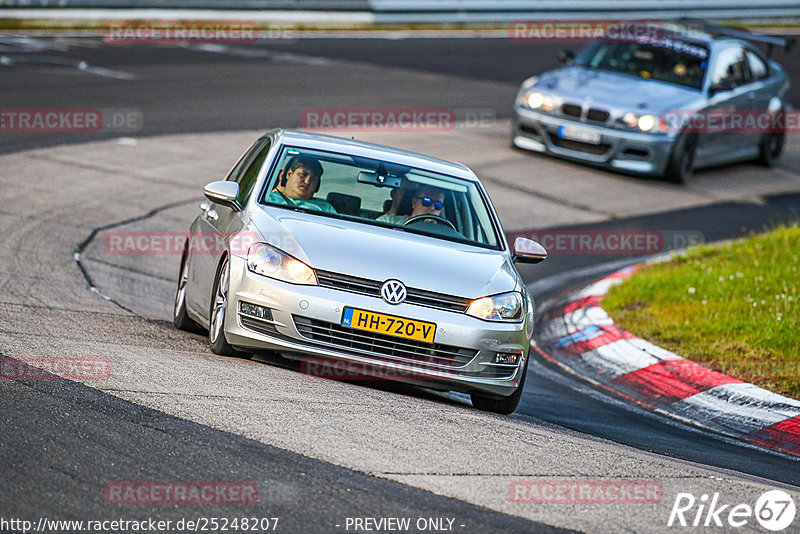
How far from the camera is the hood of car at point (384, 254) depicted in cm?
708

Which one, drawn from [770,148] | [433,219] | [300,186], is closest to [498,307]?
[433,219]

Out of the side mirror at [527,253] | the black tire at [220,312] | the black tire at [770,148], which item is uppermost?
the side mirror at [527,253]

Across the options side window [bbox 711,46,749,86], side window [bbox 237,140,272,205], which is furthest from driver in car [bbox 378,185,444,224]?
side window [bbox 711,46,749,86]

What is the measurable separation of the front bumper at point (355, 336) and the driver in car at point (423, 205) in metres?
1.09

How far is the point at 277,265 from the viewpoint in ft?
23.4

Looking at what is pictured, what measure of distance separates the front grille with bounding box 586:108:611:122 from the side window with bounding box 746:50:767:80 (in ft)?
11.1

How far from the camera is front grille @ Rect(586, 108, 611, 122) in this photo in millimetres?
16511

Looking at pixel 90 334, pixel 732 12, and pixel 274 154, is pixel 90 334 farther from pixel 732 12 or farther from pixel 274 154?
pixel 732 12

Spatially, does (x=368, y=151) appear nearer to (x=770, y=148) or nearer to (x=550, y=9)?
(x=770, y=148)

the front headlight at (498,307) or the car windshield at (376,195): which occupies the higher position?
the car windshield at (376,195)

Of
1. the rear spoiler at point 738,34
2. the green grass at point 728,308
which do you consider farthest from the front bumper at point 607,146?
the green grass at point 728,308

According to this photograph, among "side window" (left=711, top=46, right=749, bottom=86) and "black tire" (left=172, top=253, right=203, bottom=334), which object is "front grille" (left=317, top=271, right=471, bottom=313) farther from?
"side window" (left=711, top=46, right=749, bottom=86)

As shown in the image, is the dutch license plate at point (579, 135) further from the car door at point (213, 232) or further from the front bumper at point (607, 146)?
the car door at point (213, 232)

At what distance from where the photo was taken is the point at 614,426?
25.9 feet
